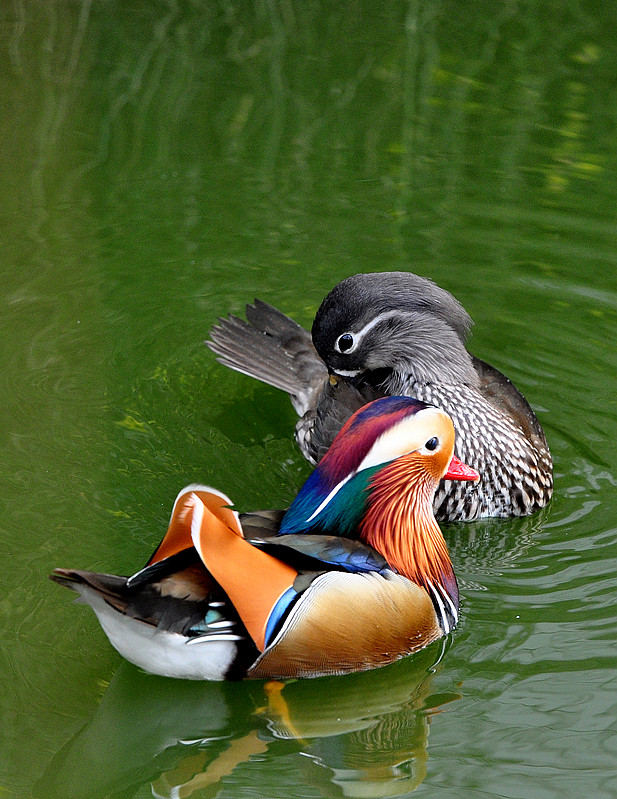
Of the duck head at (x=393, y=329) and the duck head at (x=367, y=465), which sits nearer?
A: the duck head at (x=367, y=465)

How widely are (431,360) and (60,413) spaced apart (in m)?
1.30

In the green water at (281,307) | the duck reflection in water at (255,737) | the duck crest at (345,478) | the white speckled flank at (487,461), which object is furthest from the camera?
the white speckled flank at (487,461)

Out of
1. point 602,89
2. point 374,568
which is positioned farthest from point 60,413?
point 602,89

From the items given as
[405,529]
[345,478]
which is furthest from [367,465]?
[405,529]

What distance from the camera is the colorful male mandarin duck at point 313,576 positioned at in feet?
9.66

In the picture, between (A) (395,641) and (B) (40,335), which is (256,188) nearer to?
(B) (40,335)

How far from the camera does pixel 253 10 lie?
7617mm

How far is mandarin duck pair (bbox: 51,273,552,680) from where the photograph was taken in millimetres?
2959

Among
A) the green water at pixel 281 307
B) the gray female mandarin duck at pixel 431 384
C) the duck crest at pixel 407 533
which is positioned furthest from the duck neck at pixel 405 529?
the gray female mandarin duck at pixel 431 384

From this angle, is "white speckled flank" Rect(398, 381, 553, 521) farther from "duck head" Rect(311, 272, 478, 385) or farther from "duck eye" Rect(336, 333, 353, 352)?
"duck eye" Rect(336, 333, 353, 352)

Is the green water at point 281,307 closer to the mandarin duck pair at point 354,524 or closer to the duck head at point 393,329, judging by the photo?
the mandarin duck pair at point 354,524

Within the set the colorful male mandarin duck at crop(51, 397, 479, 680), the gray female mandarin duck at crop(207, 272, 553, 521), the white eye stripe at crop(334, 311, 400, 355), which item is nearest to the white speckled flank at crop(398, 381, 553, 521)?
the gray female mandarin duck at crop(207, 272, 553, 521)

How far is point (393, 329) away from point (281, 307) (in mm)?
1065

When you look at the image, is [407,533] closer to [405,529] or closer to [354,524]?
[405,529]
